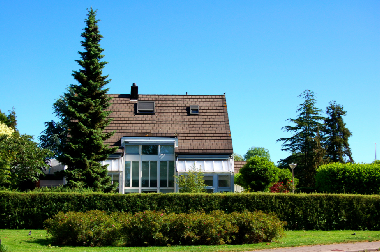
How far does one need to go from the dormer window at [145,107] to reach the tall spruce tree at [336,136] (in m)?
28.9

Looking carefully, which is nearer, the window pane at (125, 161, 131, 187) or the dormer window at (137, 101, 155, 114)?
the window pane at (125, 161, 131, 187)

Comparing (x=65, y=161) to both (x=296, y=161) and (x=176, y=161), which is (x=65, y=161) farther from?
(x=296, y=161)

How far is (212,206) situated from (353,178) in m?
10.2

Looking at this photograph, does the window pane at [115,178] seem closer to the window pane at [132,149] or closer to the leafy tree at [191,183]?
the window pane at [132,149]


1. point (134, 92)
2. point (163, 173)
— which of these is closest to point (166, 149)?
point (163, 173)

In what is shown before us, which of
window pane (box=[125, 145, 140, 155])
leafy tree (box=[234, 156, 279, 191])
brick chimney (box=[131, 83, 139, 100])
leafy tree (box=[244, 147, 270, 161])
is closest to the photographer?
leafy tree (box=[234, 156, 279, 191])

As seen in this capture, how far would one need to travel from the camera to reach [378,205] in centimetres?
1931

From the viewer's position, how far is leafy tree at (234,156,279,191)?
2742 centimetres

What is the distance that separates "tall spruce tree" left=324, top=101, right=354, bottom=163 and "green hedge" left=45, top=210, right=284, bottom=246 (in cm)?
3958

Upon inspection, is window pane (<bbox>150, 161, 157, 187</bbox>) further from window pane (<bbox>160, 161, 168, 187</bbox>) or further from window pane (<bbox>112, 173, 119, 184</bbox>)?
window pane (<bbox>112, 173, 119, 184</bbox>)

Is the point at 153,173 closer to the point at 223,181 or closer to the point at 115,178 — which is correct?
the point at 115,178

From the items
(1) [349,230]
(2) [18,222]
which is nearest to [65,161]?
(2) [18,222]

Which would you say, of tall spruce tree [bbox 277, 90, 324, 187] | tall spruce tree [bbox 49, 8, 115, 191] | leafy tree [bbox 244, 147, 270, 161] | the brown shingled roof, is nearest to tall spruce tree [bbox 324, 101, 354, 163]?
A: tall spruce tree [bbox 277, 90, 324, 187]

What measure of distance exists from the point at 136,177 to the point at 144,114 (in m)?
5.75
